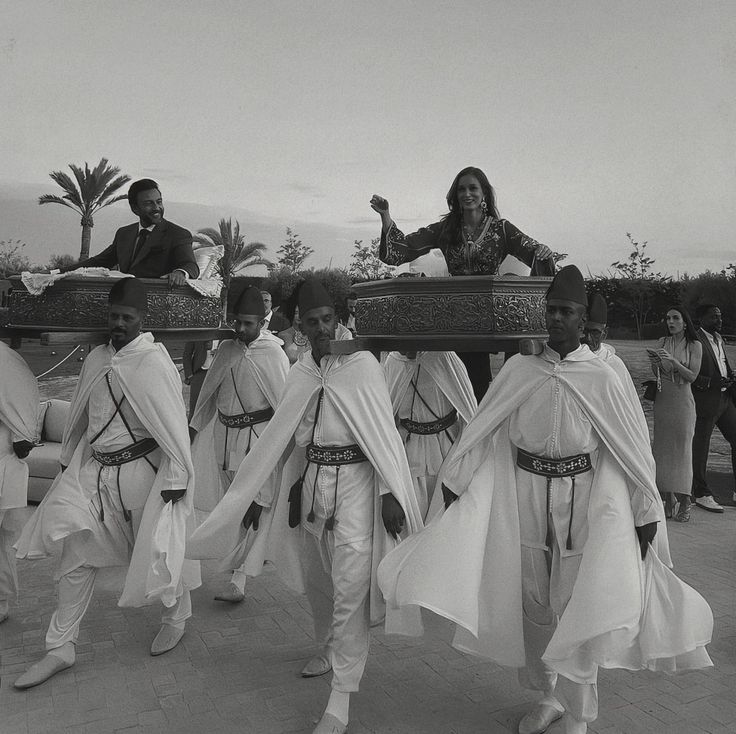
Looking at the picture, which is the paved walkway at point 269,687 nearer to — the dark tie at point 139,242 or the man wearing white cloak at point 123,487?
the man wearing white cloak at point 123,487

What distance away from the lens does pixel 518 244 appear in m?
4.16

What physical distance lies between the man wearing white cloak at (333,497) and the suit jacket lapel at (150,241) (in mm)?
1452

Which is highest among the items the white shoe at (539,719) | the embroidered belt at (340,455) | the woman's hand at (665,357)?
the woman's hand at (665,357)

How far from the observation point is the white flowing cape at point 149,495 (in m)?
4.08

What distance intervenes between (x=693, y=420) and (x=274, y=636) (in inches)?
210

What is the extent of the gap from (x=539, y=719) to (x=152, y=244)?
3.57m

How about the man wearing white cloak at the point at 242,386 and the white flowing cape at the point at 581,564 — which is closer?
the white flowing cape at the point at 581,564

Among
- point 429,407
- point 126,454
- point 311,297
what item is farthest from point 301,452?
A: point 429,407

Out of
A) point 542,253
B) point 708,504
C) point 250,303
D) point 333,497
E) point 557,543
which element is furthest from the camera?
point 708,504

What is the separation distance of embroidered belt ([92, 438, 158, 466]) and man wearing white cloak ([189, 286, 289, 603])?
3.90 ft

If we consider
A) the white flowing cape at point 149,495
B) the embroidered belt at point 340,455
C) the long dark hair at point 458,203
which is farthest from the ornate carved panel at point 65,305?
the long dark hair at point 458,203

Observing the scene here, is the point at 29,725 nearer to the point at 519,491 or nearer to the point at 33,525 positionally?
the point at 33,525

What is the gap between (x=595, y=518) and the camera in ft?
10.4

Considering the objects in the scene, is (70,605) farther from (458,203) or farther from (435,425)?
(458,203)
